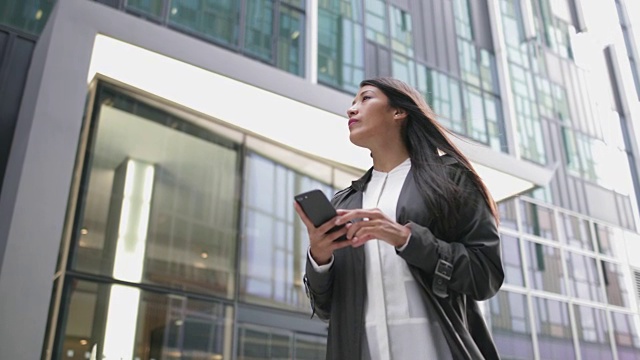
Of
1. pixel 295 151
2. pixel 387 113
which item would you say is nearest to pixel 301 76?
→ pixel 295 151

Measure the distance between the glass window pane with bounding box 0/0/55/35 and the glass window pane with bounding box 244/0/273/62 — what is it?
2.58 m

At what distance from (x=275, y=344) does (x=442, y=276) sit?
7151mm

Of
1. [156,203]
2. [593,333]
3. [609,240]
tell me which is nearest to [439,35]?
[156,203]

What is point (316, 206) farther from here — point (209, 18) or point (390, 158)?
point (209, 18)

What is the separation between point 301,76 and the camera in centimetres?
889

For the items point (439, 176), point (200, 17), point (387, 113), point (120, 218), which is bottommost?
point (439, 176)

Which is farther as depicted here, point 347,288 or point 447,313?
point 347,288

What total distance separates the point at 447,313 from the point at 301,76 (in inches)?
296

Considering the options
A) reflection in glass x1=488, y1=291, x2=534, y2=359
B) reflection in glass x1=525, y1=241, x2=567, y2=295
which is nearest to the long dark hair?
reflection in glass x1=488, y1=291, x2=534, y2=359

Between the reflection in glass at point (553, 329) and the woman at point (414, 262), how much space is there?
1318 cm

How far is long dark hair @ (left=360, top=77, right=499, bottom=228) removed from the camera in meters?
1.72

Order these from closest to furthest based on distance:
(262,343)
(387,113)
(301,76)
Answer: (387,113) < (262,343) < (301,76)

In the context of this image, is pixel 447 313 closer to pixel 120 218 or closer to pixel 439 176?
pixel 439 176

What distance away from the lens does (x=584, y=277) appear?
1563 cm
